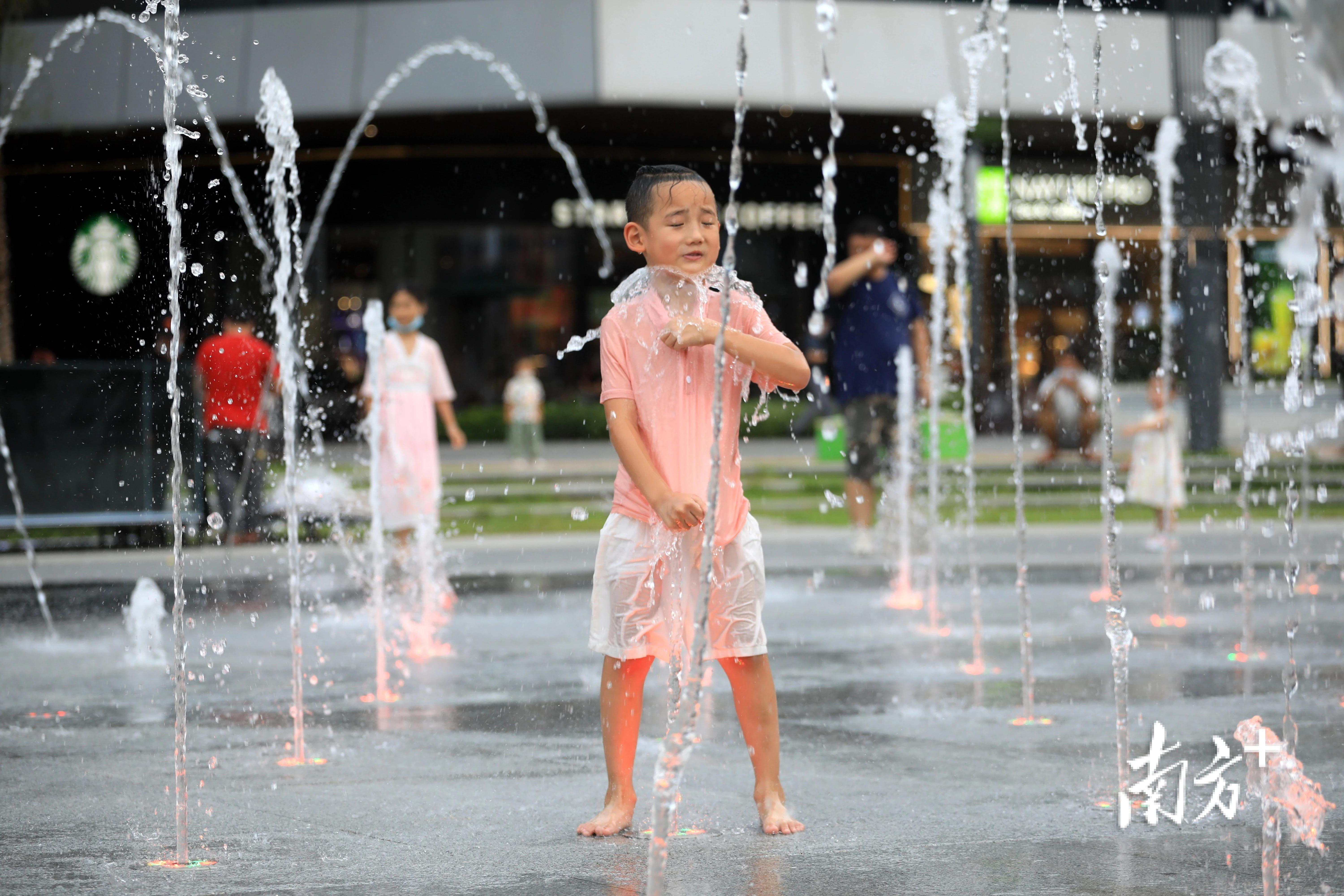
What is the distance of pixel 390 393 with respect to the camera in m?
8.74

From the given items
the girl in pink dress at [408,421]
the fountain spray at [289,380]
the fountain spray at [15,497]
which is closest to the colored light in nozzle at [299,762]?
the fountain spray at [289,380]

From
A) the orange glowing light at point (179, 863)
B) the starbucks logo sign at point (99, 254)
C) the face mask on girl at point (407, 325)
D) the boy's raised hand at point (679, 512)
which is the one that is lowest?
the orange glowing light at point (179, 863)

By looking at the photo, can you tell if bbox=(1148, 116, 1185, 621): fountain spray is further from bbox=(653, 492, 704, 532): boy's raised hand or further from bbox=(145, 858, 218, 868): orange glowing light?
bbox=(145, 858, 218, 868): orange glowing light

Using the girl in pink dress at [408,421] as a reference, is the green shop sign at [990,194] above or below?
above

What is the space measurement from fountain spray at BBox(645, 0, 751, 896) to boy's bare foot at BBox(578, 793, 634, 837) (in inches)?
4.6

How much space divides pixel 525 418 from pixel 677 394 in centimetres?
1680

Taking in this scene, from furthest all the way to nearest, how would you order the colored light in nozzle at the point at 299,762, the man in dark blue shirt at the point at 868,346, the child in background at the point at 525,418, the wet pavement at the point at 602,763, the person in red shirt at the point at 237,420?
the child in background at the point at 525,418
the person in red shirt at the point at 237,420
the man in dark blue shirt at the point at 868,346
the colored light in nozzle at the point at 299,762
the wet pavement at the point at 602,763

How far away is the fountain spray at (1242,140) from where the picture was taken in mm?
17016

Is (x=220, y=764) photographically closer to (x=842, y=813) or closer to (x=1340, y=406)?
(x=842, y=813)

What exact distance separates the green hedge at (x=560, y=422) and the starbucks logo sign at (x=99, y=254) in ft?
18.3

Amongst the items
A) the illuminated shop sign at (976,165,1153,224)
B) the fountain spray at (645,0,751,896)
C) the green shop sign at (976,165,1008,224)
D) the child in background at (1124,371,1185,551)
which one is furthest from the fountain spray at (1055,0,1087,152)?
the fountain spray at (645,0,751,896)

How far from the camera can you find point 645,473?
3.82 meters

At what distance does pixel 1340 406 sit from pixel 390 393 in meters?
16.5

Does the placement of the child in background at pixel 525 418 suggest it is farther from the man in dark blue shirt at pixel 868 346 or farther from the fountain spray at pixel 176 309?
the fountain spray at pixel 176 309
